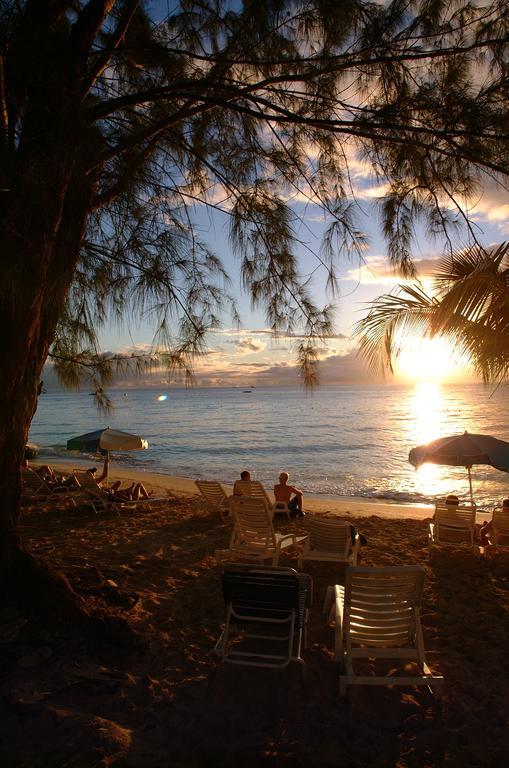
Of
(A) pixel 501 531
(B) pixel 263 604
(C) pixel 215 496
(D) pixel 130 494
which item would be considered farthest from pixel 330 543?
(D) pixel 130 494

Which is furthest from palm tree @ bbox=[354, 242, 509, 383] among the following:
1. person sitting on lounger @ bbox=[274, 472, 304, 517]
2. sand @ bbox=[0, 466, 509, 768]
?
person sitting on lounger @ bbox=[274, 472, 304, 517]

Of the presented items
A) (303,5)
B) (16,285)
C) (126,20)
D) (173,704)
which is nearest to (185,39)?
(126,20)

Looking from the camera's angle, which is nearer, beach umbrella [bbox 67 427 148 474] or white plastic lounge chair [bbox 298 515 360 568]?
white plastic lounge chair [bbox 298 515 360 568]

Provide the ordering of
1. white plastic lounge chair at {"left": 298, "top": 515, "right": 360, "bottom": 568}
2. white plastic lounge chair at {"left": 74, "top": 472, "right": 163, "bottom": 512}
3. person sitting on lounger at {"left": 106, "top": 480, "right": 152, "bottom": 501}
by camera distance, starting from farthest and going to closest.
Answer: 1. person sitting on lounger at {"left": 106, "top": 480, "right": 152, "bottom": 501}
2. white plastic lounge chair at {"left": 74, "top": 472, "right": 163, "bottom": 512}
3. white plastic lounge chair at {"left": 298, "top": 515, "right": 360, "bottom": 568}

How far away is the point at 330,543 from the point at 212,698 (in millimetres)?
2987

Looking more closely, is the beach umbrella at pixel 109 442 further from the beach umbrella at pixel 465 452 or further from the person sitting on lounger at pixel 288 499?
the beach umbrella at pixel 465 452

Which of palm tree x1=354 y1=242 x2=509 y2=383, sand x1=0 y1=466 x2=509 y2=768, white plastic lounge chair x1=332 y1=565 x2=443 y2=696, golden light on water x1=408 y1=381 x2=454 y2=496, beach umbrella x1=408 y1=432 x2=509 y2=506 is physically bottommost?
golden light on water x1=408 y1=381 x2=454 y2=496

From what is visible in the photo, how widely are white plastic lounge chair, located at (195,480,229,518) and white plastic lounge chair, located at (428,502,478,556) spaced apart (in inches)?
135

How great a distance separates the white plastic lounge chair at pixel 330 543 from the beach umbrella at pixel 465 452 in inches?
109

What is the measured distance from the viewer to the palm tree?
14.4ft

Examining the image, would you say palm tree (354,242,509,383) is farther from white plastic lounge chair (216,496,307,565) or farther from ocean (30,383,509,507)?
white plastic lounge chair (216,496,307,565)

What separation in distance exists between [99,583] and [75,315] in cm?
231

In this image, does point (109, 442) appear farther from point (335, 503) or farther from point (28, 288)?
point (28, 288)

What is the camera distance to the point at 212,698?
10.9ft
